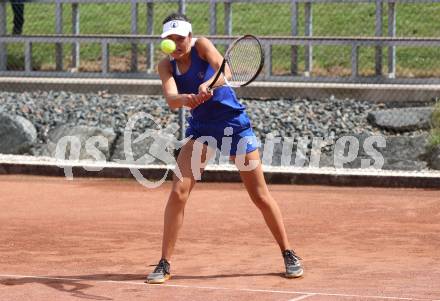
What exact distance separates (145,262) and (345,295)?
1.84m

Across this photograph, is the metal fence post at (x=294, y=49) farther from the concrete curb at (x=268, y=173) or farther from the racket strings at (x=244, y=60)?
the racket strings at (x=244, y=60)

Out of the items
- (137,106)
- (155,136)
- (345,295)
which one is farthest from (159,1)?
(345,295)

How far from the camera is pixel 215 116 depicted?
8.25 metres

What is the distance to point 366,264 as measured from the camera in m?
8.86

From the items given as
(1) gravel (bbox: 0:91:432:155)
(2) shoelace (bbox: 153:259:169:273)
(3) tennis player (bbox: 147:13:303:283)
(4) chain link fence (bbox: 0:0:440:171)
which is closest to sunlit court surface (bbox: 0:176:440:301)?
(2) shoelace (bbox: 153:259:169:273)

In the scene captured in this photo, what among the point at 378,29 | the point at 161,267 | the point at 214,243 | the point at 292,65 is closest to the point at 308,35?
the point at 292,65

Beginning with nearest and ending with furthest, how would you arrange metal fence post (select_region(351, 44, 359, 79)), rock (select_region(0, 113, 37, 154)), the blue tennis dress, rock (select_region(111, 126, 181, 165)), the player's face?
the player's face → the blue tennis dress → rock (select_region(111, 126, 181, 165)) → rock (select_region(0, 113, 37, 154)) → metal fence post (select_region(351, 44, 359, 79))

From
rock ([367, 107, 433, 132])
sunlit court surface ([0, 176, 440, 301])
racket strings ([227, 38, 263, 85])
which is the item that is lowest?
sunlit court surface ([0, 176, 440, 301])

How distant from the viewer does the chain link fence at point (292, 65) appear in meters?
14.9

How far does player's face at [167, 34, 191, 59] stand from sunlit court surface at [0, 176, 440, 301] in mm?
1448

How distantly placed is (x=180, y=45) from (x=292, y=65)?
8951mm

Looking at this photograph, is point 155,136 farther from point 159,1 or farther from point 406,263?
point 406,263

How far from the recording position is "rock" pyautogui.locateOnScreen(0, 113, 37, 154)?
1552 centimetres

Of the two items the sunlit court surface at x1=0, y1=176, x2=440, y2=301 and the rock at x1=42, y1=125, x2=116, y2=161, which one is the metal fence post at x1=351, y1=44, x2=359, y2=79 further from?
the sunlit court surface at x1=0, y1=176, x2=440, y2=301
